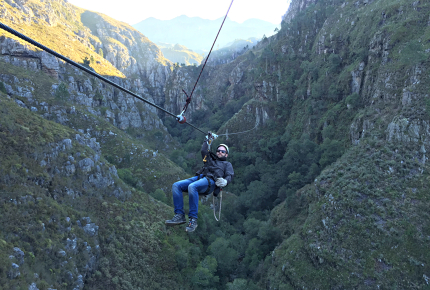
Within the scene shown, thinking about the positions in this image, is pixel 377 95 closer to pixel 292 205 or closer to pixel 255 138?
pixel 292 205

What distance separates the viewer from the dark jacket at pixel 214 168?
1068 cm

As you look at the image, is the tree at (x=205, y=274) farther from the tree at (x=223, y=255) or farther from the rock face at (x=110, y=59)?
the rock face at (x=110, y=59)

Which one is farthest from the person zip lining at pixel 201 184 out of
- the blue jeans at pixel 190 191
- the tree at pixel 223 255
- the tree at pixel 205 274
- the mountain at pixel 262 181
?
the tree at pixel 223 255

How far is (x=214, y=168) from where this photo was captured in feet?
35.3

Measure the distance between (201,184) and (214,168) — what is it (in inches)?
43.1

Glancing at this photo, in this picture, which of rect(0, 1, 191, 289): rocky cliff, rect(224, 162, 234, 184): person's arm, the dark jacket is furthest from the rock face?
rect(224, 162, 234, 184): person's arm

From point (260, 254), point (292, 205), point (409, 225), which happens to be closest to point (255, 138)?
point (292, 205)

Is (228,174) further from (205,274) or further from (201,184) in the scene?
(205,274)

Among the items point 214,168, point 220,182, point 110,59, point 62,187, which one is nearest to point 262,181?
point 62,187

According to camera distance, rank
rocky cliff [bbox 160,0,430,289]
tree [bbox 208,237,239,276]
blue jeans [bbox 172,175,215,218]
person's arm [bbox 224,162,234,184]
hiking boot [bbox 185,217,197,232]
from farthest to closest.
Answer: tree [bbox 208,237,239,276] < rocky cliff [bbox 160,0,430,289] < person's arm [bbox 224,162,234,184] < hiking boot [bbox 185,217,197,232] < blue jeans [bbox 172,175,215,218]

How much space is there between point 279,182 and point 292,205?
1558 centimetres

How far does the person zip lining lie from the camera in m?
9.73

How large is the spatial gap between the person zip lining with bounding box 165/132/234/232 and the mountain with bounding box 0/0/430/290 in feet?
14.6

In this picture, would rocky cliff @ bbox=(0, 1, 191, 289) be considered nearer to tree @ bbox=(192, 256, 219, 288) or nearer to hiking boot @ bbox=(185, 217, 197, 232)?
tree @ bbox=(192, 256, 219, 288)
